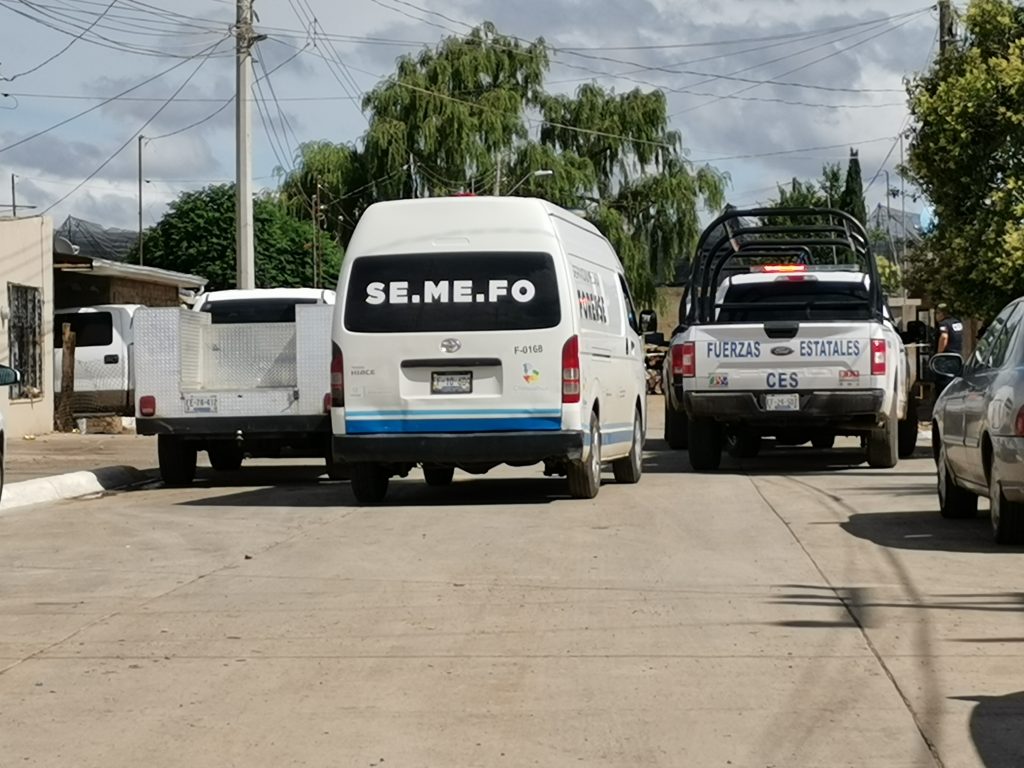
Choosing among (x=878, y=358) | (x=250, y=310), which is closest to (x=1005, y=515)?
(x=878, y=358)

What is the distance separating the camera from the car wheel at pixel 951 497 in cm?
1388

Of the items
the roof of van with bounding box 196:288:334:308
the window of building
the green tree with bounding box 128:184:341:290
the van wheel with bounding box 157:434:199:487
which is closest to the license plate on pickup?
the van wheel with bounding box 157:434:199:487

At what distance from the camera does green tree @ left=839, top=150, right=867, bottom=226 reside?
241ft

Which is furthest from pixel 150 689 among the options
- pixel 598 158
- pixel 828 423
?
pixel 598 158

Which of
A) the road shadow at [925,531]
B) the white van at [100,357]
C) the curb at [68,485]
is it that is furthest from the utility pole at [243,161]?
the road shadow at [925,531]

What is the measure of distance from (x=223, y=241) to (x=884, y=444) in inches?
1294

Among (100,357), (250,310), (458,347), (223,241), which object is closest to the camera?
(458,347)

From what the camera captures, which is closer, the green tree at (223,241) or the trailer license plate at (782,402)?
the trailer license plate at (782,402)

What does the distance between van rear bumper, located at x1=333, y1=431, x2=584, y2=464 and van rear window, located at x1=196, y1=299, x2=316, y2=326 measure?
234 inches

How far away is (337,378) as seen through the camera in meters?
15.7

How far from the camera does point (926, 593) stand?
10.1 metres

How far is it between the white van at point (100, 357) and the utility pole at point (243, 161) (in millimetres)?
1946

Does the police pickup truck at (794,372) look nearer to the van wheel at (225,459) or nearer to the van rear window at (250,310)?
the van rear window at (250,310)

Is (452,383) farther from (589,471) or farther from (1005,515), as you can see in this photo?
(1005,515)
